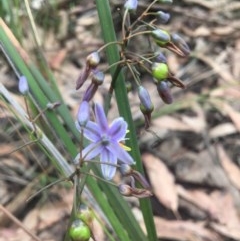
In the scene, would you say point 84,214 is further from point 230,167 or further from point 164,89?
point 230,167

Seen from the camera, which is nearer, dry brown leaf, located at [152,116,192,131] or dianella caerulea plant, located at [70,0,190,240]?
dianella caerulea plant, located at [70,0,190,240]

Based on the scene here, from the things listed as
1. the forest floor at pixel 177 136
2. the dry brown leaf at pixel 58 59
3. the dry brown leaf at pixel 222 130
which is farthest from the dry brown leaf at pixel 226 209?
the dry brown leaf at pixel 58 59

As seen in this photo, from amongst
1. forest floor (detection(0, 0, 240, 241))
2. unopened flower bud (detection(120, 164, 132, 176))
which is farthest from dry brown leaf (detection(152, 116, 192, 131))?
unopened flower bud (detection(120, 164, 132, 176))

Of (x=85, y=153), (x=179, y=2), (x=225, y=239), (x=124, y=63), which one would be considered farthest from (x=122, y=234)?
(x=179, y=2)

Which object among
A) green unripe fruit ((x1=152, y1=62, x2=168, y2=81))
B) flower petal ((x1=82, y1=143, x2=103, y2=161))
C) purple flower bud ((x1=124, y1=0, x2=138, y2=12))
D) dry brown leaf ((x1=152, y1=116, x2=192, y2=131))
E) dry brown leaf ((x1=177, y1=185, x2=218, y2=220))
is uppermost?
purple flower bud ((x1=124, y1=0, x2=138, y2=12))

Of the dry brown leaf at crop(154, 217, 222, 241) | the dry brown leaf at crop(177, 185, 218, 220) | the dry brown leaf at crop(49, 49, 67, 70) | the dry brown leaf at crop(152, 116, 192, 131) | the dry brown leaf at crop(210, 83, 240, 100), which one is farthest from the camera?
the dry brown leaf at crop(49, 49, 67, 70)

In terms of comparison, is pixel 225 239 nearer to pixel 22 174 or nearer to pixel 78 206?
pixel 22 174

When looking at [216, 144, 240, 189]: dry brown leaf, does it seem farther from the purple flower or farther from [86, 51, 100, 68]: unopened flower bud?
[86, 51, 100, 68]: unopened flower bud

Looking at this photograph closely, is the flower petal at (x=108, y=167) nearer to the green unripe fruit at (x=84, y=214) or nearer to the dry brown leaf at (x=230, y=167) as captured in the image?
the green unripe fruit at (x=84, y=214)

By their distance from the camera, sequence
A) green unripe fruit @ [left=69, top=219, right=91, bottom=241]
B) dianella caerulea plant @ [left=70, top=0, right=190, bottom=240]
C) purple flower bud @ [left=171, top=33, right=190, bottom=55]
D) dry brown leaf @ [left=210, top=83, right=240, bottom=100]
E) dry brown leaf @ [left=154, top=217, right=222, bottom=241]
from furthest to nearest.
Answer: dry brown leaf @ [left=210, top=83, right=240, bottom=100] < dry brown leaf @ [left=154, top=217, right=222, bottom=241] < purple flower bud @ [left=171, top=33, right=190, bottom=55] < dianella caerulea plant @ [left=70, top=0, right=190, bottom=240] < green unripe fruit @ [left=69, top=219, right=91, bottom=241]
